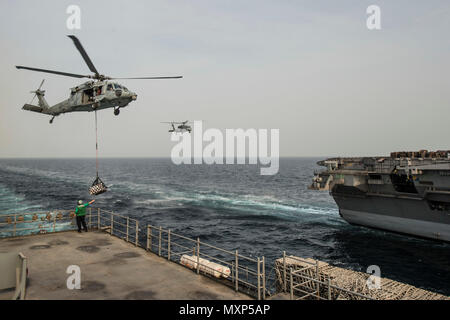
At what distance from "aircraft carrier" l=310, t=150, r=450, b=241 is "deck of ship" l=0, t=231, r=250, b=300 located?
974 inches

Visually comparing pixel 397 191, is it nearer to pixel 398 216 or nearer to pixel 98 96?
pixel 398 216

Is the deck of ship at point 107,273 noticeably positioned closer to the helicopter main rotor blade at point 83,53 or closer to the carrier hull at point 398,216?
the helicopter main rotor blade at point 83,53

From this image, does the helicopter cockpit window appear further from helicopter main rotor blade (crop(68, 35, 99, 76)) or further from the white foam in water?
the white foam in water

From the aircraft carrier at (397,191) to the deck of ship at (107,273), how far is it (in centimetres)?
2473

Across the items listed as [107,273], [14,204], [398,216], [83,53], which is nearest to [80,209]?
[107,273]

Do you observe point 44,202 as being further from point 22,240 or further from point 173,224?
point 22,240

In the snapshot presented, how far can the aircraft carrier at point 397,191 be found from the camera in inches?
1093

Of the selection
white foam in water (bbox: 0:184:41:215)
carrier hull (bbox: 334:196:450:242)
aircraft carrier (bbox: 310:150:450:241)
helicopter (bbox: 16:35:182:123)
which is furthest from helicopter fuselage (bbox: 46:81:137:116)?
white foam in water (bbox: 0:184:41:215)

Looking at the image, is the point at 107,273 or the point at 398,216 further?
the point at 398,216

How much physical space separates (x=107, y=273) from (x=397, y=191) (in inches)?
1160

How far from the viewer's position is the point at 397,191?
30844mm

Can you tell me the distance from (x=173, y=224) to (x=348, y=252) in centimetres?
2113

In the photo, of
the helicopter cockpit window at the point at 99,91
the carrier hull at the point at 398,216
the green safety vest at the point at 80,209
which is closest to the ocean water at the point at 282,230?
the carrier hull at the point at 398,216

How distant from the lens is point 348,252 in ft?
94.9
